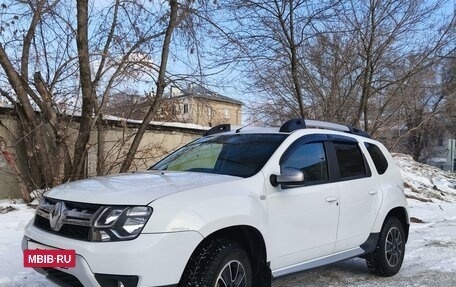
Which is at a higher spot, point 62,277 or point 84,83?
point 84,83

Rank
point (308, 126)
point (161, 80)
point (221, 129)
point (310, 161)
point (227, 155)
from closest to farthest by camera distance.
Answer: point (227, 155) → point (310, 161) → point (308, 126) → point (221, 129) → point (161, 80)

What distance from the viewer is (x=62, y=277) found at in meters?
3.95

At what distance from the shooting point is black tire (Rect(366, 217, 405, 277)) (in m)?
6.05

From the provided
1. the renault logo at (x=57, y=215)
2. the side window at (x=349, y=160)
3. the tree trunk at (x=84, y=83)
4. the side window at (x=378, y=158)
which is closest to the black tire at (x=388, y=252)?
the side window at (x=378, y=158)

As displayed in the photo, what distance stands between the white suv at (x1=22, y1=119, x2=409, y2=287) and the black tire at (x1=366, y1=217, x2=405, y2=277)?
0.01 metres

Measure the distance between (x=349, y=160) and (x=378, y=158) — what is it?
2.53 feet

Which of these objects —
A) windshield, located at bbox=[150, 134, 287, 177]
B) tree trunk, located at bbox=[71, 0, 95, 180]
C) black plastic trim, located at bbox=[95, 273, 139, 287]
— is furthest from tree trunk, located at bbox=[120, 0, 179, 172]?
black plastic trim, located at bbox=[95, 273, 139, 287]

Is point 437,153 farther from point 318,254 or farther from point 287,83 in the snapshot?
point 318,254

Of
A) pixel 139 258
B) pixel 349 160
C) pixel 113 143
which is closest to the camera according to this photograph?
pixel 139 258

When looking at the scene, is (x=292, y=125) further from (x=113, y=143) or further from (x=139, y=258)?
(x=113, y=143)

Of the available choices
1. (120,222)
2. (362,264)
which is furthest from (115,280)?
(362,264)

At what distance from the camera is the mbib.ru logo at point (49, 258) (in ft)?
12.1

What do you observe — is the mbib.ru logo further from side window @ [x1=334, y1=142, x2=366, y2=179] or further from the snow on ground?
side window @ [x1=334, y1=142, x2=366, y2=179]

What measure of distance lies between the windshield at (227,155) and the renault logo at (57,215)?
4.73ft
